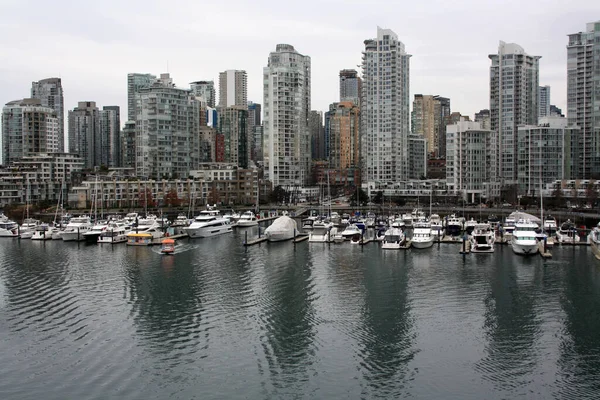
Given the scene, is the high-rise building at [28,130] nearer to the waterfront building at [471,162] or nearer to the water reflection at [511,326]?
the waterfront building at [471,162]

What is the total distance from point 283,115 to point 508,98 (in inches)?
1991

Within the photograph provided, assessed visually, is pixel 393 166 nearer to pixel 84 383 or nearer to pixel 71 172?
pixel 71 172

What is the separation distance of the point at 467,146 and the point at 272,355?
354 feet

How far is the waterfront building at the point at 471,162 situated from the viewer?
12644 cm

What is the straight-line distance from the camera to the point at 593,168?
132 m

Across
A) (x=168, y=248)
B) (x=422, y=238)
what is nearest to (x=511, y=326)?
(x=422, y=238)

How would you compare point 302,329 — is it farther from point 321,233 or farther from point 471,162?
point 471,162

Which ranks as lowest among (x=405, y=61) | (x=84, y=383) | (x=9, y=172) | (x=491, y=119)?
(x=84, y=383)

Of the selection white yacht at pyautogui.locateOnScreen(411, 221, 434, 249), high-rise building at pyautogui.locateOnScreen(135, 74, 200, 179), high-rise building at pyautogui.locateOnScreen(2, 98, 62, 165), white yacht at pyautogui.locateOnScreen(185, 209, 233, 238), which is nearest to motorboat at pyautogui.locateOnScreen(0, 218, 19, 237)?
white yacht at pyautogui.locateOnScreen(185, 209, 233, 238)

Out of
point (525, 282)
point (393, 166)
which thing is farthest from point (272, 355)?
point (393, 166)

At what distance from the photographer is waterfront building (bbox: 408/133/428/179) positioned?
17225 cm

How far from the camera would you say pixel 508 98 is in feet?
467

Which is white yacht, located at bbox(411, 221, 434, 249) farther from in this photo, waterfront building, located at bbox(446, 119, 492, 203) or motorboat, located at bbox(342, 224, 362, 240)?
waterfront building, located at bbox(446, 119, 492, 203)

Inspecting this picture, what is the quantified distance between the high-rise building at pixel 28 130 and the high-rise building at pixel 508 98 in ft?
341
